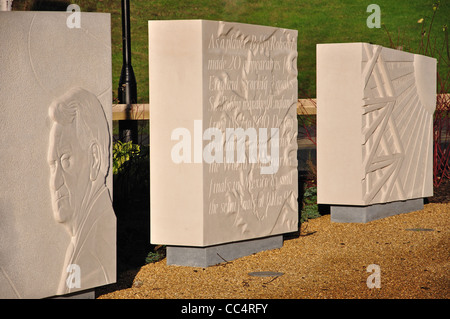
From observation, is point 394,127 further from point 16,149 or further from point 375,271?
point 16,149

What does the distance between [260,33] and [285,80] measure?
633 millimetres

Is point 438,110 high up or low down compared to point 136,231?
up

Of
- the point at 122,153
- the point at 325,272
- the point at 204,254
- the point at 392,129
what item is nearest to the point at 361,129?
the point at 392,129

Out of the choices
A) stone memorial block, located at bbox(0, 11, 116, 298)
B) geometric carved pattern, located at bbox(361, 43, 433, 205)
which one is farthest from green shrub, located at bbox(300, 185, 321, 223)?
stone memorial block, located at bbox(0, 11, 116, 298)

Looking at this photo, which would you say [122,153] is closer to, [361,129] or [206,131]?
[206,131]

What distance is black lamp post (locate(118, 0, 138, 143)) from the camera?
9.15 meters

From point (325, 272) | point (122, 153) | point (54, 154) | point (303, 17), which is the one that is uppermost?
point (303, 17)

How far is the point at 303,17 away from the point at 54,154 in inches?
1061

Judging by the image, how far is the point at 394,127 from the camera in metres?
8.92

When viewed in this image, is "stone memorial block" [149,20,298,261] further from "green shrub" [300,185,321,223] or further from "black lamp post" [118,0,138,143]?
"black lamp post" [118,0,138,143]

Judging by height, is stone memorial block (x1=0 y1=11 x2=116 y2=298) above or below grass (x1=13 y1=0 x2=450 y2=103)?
below

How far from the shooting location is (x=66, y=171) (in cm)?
486

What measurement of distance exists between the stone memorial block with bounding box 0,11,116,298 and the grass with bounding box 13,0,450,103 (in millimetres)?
21312

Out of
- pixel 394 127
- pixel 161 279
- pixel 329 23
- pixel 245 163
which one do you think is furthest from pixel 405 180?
pixel 329 23
